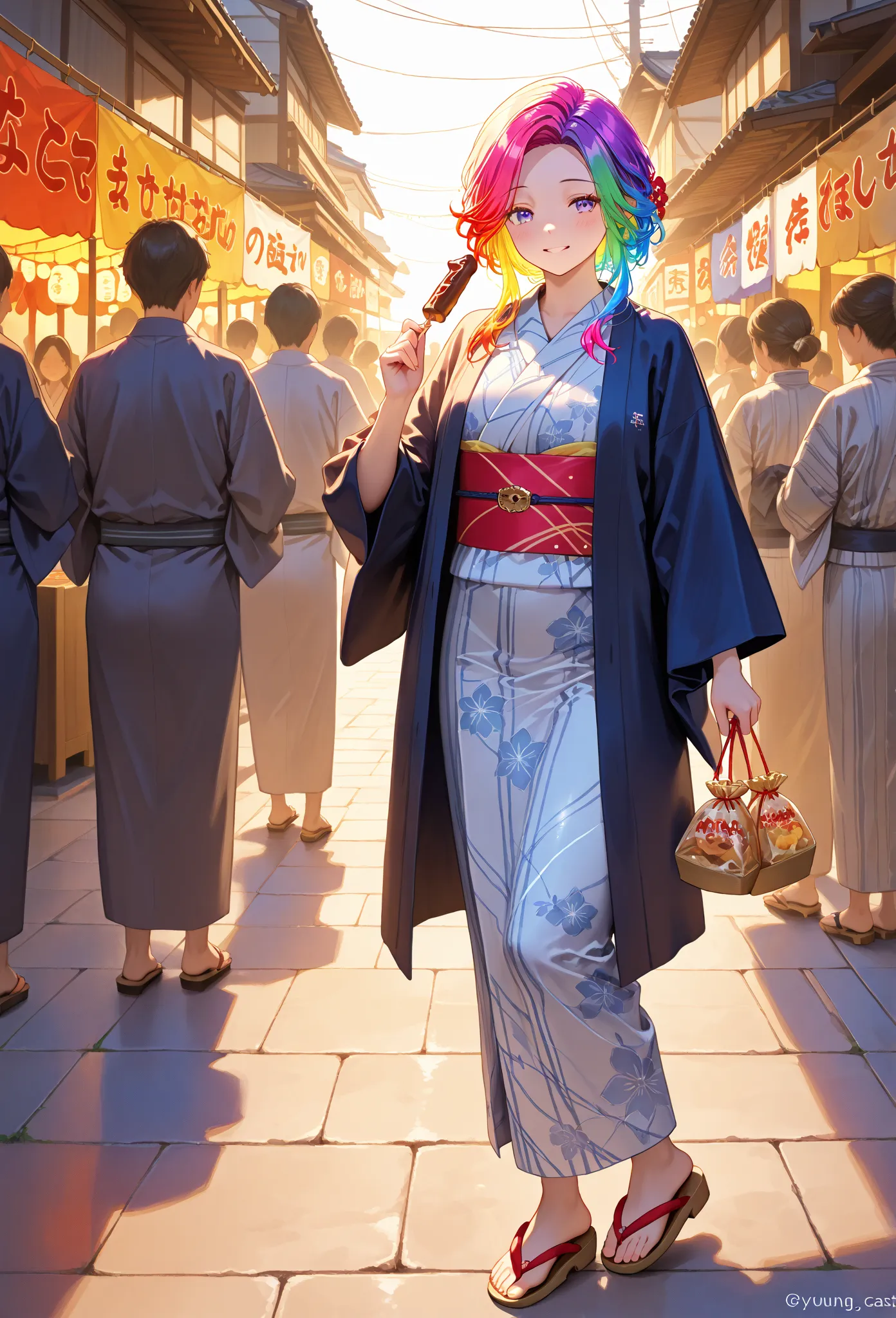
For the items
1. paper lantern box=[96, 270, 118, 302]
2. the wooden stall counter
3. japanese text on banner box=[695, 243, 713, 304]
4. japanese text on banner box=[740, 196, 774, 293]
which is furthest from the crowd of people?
japanese text on banner box=[695, 243, 713, 304]

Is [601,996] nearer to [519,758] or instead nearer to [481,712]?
[519,758]

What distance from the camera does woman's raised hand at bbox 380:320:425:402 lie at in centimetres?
243

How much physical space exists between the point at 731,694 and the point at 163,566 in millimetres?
2134

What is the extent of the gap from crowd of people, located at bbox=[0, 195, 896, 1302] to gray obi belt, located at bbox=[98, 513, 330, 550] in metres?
0.01

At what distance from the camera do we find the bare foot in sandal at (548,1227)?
7.68 ft

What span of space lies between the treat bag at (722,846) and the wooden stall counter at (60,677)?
15.4 ft

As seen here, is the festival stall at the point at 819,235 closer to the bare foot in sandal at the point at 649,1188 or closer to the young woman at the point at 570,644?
the young woman at the point at 570,644

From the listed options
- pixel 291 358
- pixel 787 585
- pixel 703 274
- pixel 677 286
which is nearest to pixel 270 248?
pixel 291 358

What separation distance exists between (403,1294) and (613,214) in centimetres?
232

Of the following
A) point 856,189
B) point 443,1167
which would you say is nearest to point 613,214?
point 443,1167

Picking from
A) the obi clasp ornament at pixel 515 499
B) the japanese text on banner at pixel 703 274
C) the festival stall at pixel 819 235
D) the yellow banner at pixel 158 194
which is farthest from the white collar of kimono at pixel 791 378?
the japanese text on banner at pixel 703 274

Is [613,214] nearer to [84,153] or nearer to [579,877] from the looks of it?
[579,877]

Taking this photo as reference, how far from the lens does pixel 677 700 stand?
2395 millimetres

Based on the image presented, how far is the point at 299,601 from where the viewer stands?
18.5 feet
